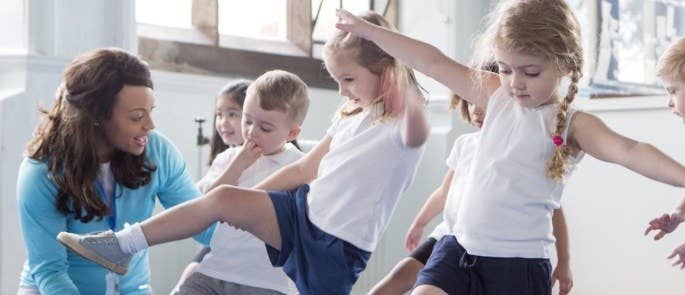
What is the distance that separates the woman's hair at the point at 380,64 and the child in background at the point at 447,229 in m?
0.30

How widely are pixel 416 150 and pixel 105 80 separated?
0.76 meters

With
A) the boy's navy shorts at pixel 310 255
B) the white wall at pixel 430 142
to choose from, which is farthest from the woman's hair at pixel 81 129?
the white wall at pixel 430 142

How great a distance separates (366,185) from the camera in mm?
2438

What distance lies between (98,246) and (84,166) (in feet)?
0.81

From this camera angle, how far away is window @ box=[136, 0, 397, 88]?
3916 millimetres

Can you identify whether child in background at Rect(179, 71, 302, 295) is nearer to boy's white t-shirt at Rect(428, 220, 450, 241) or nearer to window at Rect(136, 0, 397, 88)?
boy's white t-shirt at Rect(428, 220, 450, 241)

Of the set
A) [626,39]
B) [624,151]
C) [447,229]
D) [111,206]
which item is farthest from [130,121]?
[626,39]

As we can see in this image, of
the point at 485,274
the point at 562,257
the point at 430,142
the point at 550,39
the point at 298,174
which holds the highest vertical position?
the point at 550,39

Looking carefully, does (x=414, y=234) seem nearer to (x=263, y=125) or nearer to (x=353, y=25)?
(x=263, y=125)

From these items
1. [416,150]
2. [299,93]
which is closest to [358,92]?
[416,150]

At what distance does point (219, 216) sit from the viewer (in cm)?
234

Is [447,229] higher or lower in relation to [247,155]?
lower

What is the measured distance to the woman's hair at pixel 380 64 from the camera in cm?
241

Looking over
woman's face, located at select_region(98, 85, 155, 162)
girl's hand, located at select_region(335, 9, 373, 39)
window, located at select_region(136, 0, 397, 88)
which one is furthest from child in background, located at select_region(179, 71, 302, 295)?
window, located at select_region(136, 0, 397, 88)
